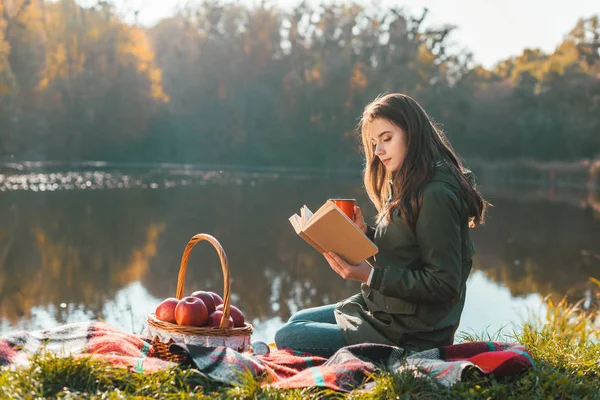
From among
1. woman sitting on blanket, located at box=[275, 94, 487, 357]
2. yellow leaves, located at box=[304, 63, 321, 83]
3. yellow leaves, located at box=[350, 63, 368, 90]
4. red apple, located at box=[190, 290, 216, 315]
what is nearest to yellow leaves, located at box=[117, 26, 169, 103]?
yellow leaves, located at box=[304, 63, 321, 83]

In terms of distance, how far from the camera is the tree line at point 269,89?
36375mm

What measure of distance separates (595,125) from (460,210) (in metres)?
36.6

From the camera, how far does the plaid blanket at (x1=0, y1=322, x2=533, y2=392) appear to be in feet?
8.29

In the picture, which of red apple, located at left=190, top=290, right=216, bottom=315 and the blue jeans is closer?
the blue jeans

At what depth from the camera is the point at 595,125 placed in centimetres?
3606

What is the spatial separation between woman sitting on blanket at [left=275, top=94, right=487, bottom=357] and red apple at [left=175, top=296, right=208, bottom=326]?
21.0 inches

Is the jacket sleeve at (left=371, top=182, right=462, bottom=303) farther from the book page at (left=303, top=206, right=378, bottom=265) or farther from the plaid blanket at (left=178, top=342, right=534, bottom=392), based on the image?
the plaid blanket at (left=178, top=342, right=534, bottom=392)

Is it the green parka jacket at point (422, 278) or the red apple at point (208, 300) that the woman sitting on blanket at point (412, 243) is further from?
the red apple at point (208, 300)

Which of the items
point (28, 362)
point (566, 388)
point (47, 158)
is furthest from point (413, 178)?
point (47, 158)

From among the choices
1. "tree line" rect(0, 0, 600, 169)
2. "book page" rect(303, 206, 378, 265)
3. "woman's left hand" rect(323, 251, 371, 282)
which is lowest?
"woman's left hand" rect(323, 251, 371, 282)

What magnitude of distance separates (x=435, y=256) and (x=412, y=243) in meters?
0.13

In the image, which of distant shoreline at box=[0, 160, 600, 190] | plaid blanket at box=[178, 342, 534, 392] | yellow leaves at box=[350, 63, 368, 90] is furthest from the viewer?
yellow leaves at box=[350, 63, 368, 90]

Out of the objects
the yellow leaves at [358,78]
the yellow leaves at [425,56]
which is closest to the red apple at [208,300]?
the yellow leaves at [358,78]

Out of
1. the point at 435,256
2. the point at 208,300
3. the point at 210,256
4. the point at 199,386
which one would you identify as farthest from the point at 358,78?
the point at 199,386
